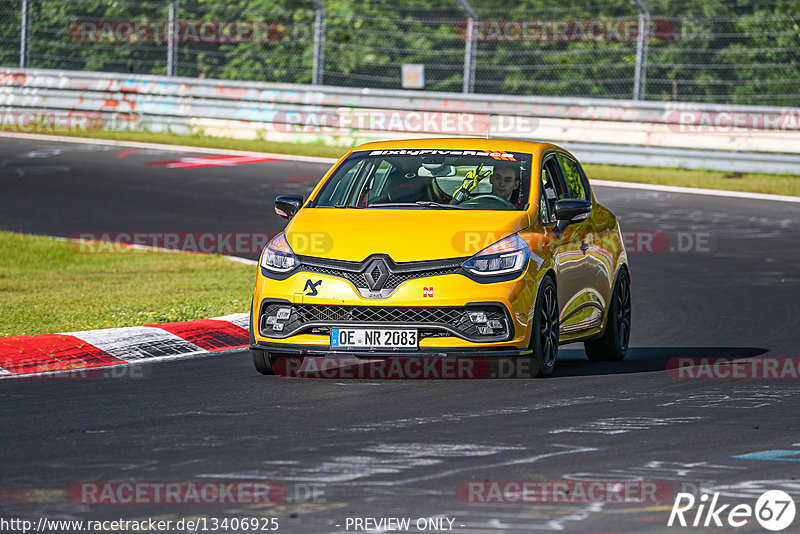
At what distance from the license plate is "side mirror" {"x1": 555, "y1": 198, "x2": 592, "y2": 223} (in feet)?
5.09

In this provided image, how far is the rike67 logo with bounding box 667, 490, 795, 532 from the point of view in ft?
18.6

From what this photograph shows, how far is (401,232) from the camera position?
9188 millimetres

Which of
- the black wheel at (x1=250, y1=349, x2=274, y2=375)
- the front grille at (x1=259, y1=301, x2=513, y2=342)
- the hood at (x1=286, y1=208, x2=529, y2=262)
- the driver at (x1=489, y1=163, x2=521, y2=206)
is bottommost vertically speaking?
the black wheel at (x1=250, y1=349, x2=274, y2=375)

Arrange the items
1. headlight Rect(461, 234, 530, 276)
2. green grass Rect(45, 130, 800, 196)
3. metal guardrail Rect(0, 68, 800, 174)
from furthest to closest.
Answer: metal guardrail Rect(0, 68, 800, 174), green grass Rect(45, 130, 800, 196), headlight Rect(461, 234, 530, 276)

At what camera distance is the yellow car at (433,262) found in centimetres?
892

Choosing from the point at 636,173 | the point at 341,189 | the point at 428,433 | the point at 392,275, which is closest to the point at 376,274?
the point at 392,275

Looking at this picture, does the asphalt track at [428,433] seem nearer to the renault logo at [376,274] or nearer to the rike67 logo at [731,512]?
the rike67 logo at [731,512]

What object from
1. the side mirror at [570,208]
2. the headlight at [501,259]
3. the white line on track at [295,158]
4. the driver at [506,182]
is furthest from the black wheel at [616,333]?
the white line on track at [295,158]

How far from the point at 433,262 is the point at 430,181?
1.34 m

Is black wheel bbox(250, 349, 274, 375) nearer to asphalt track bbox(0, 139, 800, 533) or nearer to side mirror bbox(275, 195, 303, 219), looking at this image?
asphalt track bbox(0, 139, 800, 533)

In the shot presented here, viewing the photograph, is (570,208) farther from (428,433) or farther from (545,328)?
(428,433)

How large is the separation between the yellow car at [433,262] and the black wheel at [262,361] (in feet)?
0.03

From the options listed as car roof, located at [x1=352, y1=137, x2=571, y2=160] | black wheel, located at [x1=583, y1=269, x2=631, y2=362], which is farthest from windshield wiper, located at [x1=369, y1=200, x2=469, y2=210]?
black wheel, located at [x1=583, y1=269, x2=631, y2=362]

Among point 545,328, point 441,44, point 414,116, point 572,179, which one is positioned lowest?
point 545,328
